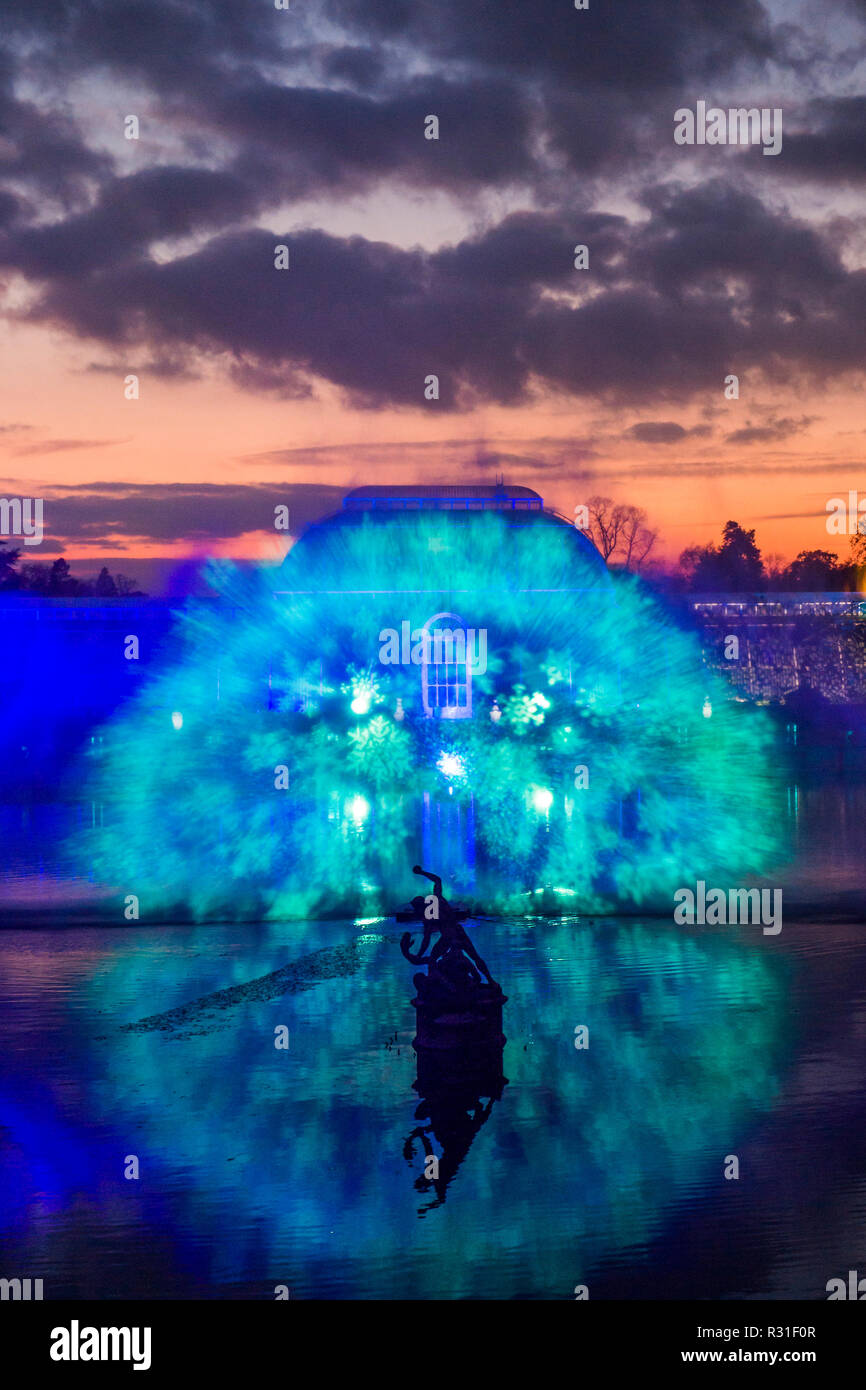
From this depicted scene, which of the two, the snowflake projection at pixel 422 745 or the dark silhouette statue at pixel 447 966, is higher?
the snowflake projection at pixel 422 745

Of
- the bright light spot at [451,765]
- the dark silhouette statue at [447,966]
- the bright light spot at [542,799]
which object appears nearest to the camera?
the dark silhouette statue at [447,966]

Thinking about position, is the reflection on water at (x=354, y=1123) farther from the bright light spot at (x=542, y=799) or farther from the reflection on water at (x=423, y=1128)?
the bright light spot at (x=542, y=799)

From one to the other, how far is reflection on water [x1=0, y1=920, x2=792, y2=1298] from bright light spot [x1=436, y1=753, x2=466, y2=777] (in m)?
25.8

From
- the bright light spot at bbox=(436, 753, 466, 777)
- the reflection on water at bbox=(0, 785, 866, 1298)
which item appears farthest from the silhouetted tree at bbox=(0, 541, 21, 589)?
the reflection on water at bbox=(0, 785, 866, 1298)

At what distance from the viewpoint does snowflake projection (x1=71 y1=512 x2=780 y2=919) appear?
24.1 m

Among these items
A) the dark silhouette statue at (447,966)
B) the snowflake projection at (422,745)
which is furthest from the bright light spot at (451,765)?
the dark silhouette statue at (447,966)

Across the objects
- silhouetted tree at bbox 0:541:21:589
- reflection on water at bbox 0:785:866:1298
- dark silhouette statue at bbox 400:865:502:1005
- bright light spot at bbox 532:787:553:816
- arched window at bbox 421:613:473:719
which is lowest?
reflection on water at bbox 0:785:866:1298

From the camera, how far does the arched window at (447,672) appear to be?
51281 millimetres

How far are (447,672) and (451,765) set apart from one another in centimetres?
984

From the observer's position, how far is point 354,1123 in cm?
1005

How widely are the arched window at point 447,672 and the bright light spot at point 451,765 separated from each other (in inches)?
304

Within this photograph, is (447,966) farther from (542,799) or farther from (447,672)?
(447,672)

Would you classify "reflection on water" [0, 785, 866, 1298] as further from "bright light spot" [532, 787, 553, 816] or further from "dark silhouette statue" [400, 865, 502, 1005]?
"bright light spot" [532, 787, 553, 816]
